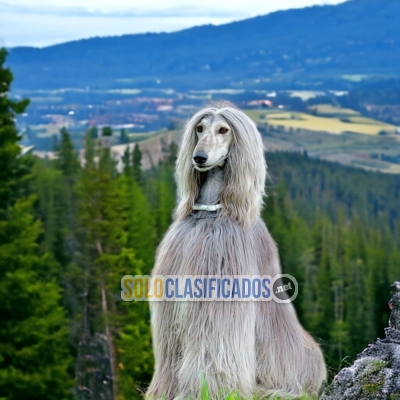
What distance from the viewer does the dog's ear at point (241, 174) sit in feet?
25.8

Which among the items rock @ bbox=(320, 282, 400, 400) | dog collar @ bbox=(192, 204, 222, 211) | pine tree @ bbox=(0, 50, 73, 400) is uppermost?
dog collar @ bbox=(192, 204, 222, 211)

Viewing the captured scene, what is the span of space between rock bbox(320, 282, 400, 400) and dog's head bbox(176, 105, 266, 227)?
2.30m

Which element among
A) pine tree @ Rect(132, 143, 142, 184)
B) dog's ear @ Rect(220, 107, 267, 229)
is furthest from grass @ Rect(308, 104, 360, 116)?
dog's ear @ Rect(220, 107, 267, 229)

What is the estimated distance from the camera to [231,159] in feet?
25.8

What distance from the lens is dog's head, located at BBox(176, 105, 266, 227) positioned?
7828 millimetres

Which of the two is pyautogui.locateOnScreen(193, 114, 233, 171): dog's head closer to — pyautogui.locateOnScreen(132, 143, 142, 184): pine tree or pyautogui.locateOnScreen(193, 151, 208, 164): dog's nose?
pyautogui.locateOnScreen(193, 151, 208, 164): dog's nose

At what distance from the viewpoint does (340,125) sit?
387ft

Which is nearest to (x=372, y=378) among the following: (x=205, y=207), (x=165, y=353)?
(x=205, y=207)

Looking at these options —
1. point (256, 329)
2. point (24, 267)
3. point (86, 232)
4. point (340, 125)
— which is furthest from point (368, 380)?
point (340, 125)

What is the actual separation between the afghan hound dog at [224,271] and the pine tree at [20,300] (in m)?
22.8

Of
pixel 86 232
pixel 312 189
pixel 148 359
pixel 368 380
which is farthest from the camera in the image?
pixel 312 189

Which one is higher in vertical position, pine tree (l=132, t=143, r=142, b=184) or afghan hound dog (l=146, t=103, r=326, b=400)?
afghan hound dog (l=146, t=103, r=326, b=400)

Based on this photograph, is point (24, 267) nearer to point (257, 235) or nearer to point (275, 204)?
point (257, 235)

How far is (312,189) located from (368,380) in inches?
3241
